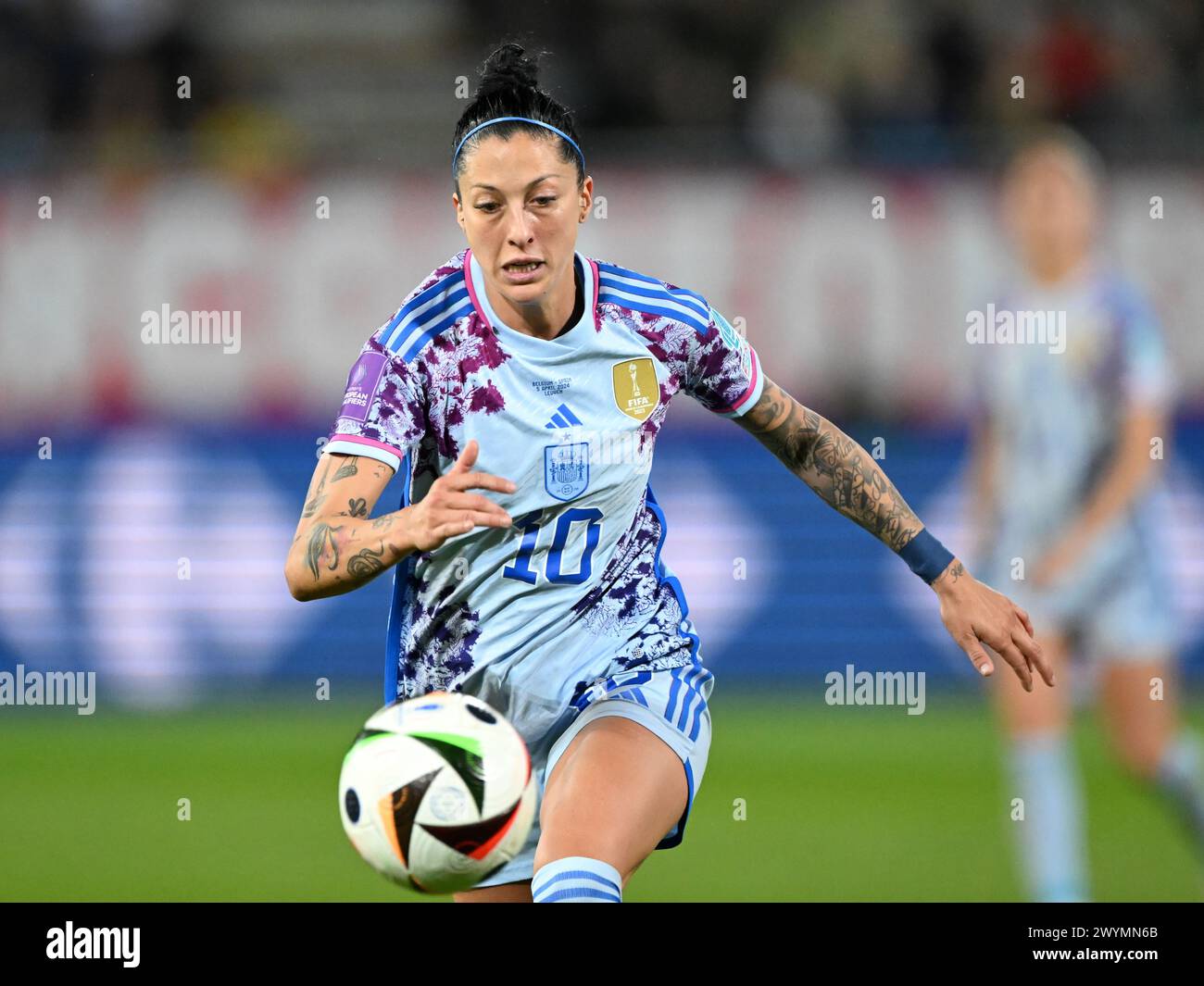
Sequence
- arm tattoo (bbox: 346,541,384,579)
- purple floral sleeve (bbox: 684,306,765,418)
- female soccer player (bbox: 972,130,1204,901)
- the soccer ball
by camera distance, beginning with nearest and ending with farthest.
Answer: arm tattoo (bbox: 346,541,384,579)
the soccer ball
purple floral sleeve (bbox: 684,306,765,418)
female soccer player (bbox: 972,130,1204,901)

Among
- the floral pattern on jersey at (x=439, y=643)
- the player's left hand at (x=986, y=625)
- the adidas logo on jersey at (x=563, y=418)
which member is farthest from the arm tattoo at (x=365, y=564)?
the player's left hand at (x=986, y=625)

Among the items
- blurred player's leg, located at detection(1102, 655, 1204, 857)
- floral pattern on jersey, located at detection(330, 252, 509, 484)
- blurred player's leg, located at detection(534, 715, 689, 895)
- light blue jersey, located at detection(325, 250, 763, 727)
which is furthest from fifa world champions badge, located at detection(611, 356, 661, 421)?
blurred player's leg, located at detection(1102, 655, 1204, 857)

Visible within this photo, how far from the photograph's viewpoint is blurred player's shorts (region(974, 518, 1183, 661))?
22.1ft

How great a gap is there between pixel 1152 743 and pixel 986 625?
8.70 feet

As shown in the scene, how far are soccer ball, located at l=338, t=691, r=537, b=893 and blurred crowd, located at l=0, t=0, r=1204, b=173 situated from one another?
22.6 ft

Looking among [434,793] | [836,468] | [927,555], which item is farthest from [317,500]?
[927,555]

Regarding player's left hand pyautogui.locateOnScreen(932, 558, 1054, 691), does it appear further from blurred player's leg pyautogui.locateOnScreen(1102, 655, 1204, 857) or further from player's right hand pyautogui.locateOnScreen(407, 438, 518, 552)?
blurred player's leg pyautogui.locateOnScreen(1102, 655, 1204, 857)

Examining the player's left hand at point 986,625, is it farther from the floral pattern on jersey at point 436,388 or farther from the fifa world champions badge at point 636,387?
the floral pattern on jersey at point 436,388

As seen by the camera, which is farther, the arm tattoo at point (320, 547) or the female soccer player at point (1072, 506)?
the female soccer player at point (1072, 506)

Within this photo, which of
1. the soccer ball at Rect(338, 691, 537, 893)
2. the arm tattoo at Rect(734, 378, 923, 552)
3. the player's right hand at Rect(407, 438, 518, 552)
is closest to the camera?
the player's right hand at Rect(407, 438, 518, 552)

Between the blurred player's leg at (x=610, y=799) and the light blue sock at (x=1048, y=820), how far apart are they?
113 inches

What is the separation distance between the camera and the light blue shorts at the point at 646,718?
394 cm
